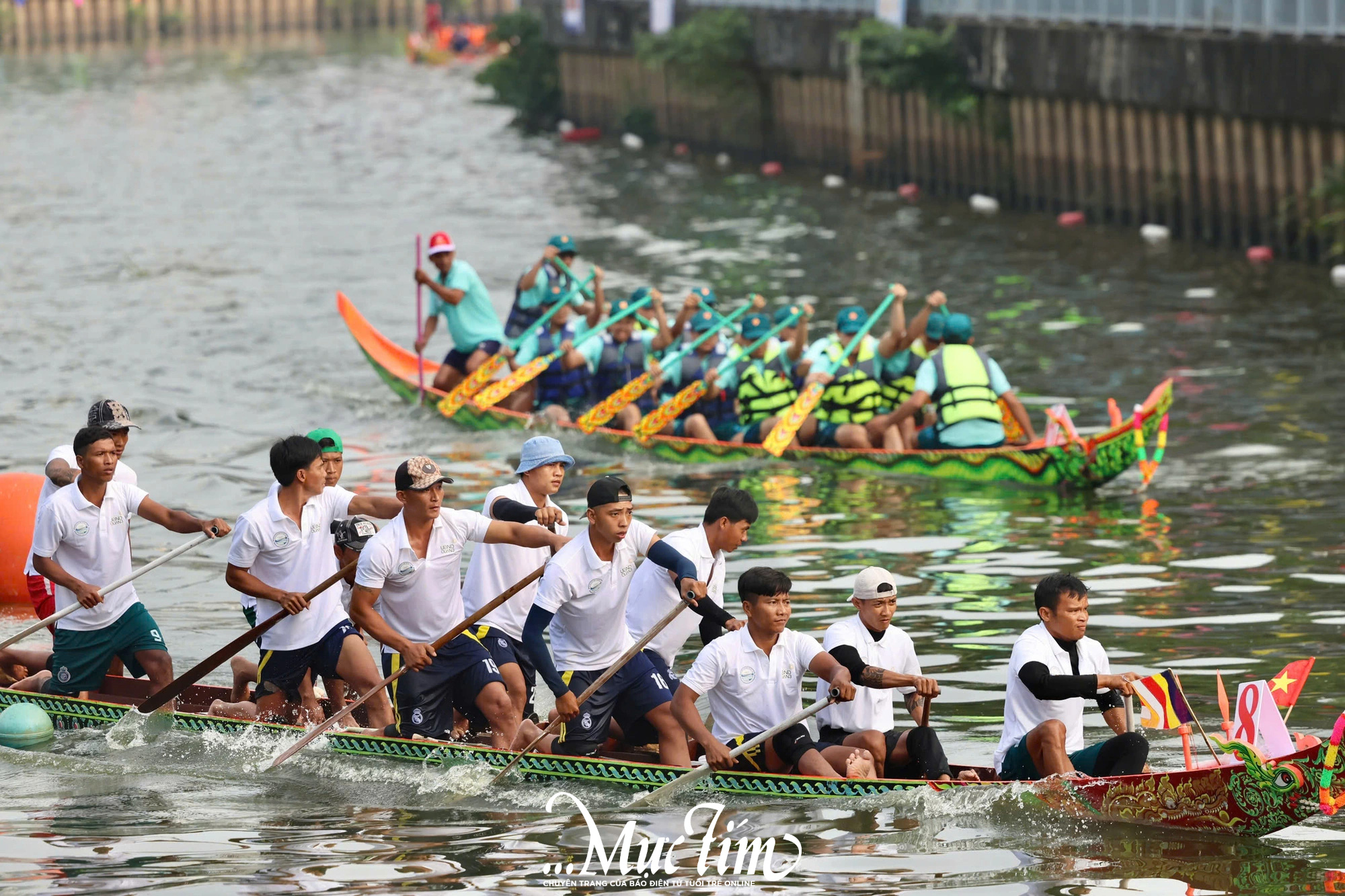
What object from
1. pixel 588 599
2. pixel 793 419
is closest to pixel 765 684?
pixel 588 599

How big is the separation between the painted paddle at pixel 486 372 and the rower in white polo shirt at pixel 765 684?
11.5 m

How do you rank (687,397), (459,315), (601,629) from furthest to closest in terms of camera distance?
1. (459,315)
2. (687,397)
3. (601,629)

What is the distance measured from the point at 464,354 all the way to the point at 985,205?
17.9 meters

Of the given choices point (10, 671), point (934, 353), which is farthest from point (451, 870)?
point (934, 353)

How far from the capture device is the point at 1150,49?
3164 cm

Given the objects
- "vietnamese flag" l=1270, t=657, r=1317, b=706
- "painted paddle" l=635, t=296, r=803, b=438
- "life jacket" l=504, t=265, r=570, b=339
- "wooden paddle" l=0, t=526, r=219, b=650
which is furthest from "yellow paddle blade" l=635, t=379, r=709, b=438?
"vietnamese flag" l=1270, t=657, r=1317, b=706

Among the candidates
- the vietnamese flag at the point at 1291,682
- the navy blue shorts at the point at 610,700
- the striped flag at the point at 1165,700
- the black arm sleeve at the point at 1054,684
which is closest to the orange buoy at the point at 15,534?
the navy blue shorts at the point at 610,700

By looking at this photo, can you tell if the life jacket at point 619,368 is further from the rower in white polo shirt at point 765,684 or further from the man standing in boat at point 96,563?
the rower in white polo shirt at point 765,684

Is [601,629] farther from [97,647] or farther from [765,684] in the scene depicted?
[97,647]

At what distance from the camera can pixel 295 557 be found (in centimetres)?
1189

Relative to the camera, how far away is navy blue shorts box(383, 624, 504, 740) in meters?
11.5

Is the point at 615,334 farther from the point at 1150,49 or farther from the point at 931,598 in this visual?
the point at 1150,49

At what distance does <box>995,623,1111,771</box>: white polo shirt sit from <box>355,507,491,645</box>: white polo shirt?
3.16 meters

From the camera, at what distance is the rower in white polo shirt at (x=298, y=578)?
1170 centimetres
